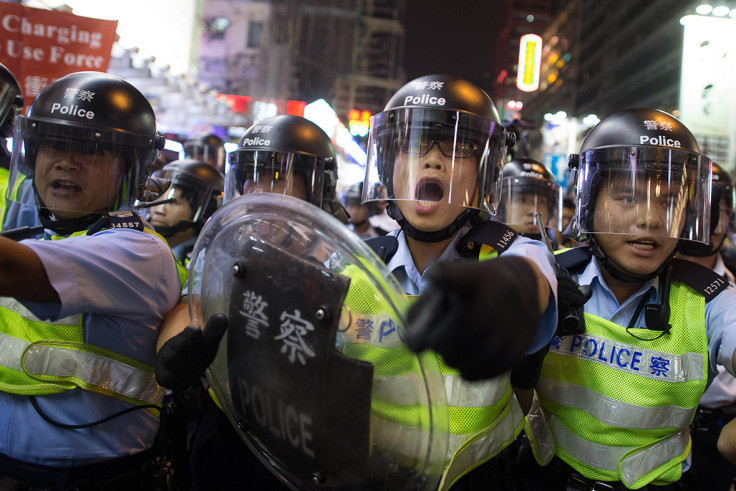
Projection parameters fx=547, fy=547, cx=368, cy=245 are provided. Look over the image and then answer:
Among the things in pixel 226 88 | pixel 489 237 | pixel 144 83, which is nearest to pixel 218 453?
pixel 489 237

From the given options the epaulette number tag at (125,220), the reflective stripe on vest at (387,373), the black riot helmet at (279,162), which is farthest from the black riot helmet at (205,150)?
the reflective stripe on vest at (387,373)

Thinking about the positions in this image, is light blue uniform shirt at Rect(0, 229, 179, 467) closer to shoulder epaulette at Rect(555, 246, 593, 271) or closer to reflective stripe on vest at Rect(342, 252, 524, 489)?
reflective stripe on vest at Rect(342, 252, 524, 489)

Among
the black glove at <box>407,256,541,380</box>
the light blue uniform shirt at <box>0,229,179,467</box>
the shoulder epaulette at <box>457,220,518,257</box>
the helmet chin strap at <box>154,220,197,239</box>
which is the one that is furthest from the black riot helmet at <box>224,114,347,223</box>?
the black glove at <box>407,256,541,380</box>

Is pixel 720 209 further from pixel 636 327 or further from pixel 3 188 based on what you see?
pixel 3 188

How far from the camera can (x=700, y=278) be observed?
1.90 metres

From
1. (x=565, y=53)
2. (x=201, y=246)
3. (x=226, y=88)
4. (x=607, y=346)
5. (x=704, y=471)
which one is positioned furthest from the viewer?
(x=565, y=53)

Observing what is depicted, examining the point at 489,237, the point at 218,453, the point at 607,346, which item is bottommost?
the point at 218,453

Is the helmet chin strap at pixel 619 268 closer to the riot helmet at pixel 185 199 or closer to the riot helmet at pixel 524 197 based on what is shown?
the riot helmet at pixel 524 197

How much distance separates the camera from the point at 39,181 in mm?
1986

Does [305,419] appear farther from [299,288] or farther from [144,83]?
[144,83]

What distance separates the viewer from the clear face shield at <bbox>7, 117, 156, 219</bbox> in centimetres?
196

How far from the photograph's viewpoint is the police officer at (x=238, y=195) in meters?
1.39

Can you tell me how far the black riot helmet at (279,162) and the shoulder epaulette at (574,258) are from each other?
1225 mm

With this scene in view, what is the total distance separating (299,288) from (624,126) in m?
1.49
